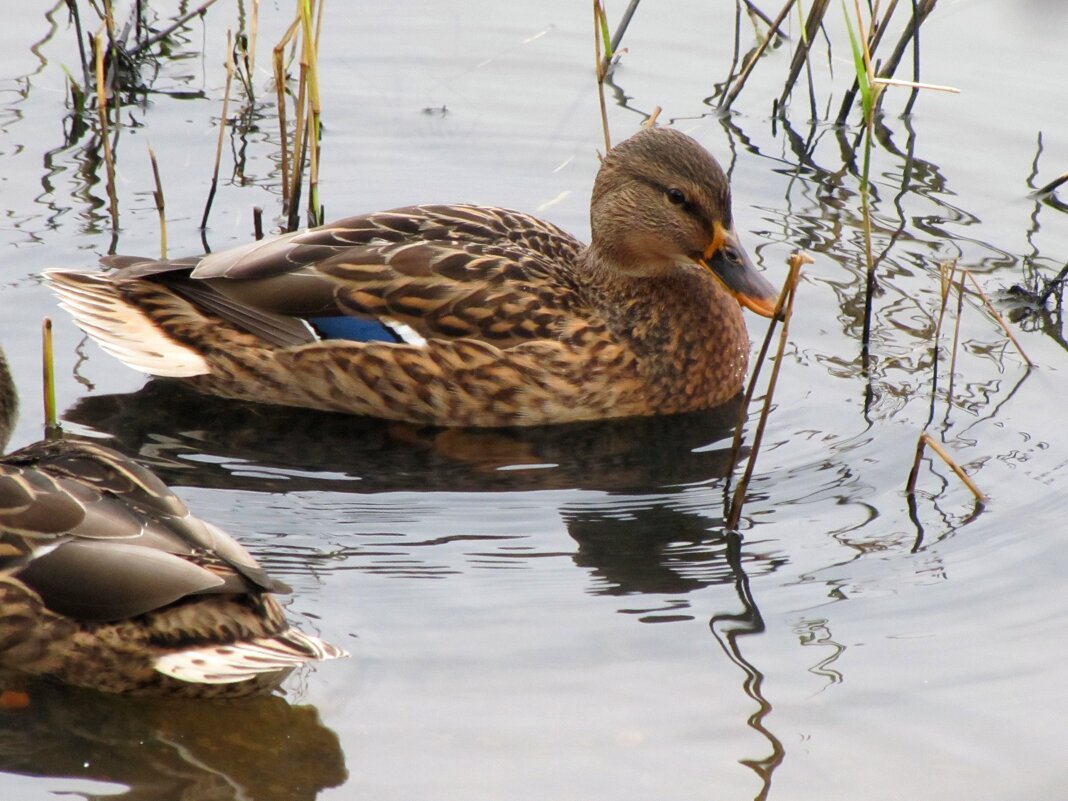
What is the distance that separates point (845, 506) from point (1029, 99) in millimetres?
4237

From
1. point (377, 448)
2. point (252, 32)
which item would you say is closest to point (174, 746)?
point (377, 448)

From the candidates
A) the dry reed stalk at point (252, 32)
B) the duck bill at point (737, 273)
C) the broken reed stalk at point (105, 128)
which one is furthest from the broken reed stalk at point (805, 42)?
the broken reed stalk at point (105, 128)

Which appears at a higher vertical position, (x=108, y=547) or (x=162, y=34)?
(x=162, y=34)

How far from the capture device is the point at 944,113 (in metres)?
9.70

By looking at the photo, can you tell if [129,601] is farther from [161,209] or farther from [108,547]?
[161,209]

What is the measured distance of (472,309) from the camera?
7.04 m

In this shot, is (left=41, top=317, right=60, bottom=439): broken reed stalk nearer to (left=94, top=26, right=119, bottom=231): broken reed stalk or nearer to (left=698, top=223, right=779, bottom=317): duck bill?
(left=94, top=26, right=119, bottom=231): broken reed stalk

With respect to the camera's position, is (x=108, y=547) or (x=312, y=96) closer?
(x=108, y=547)

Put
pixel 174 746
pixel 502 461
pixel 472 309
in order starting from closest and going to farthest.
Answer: pixel 174 746, pixel 502 461, pixel 472 309

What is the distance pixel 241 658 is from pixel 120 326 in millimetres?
2833

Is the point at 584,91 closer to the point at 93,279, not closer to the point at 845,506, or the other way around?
the point at 93,279

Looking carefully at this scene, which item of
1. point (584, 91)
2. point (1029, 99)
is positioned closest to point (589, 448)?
point (584, 91)

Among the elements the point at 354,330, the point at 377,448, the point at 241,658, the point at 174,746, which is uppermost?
the point at 354,330

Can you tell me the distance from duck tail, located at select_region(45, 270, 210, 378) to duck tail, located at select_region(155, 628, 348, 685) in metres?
2.49
